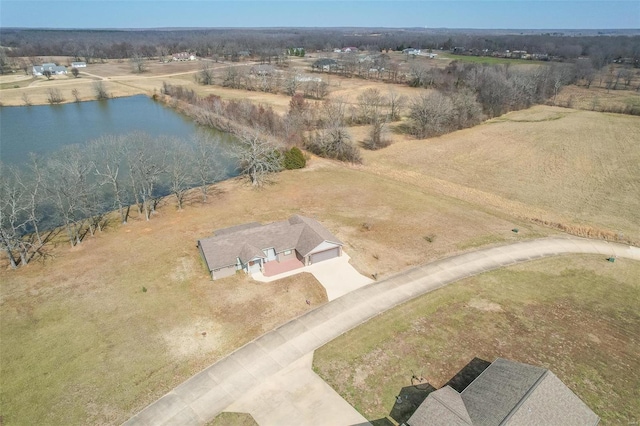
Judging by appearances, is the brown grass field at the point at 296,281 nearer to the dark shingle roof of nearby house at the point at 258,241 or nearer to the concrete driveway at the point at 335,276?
the concrete driveway at the point at 335,276

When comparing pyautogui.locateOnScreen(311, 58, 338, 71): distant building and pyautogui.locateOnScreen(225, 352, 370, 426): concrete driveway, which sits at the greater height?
pyautogui.locateOnScreen(311, 58, 338, 71): distant building

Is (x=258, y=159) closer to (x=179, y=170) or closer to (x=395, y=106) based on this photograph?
(x=179, y=170)

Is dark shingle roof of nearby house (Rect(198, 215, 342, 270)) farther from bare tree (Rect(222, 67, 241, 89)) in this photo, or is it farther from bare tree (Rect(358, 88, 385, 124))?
bare tree (Rect(222, 67, 241, 89))

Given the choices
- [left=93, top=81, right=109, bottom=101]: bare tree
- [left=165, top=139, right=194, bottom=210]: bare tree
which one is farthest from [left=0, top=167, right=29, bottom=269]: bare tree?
[left=93, top=81, right=109, bottom=101]: bare tree

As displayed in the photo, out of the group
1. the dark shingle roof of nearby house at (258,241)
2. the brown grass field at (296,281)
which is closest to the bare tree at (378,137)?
the brown grass field at (296,281)

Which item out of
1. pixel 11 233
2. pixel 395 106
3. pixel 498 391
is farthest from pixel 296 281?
pixel 395 106

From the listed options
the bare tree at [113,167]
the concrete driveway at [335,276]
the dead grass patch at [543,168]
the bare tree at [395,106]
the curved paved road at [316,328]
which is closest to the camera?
the curved paved road at [316,328]

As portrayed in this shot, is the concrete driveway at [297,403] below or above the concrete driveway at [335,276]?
below
